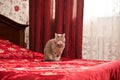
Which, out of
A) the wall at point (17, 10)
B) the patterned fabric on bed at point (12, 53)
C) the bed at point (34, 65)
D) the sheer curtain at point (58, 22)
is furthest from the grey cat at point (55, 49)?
the wall at point (17, 10)

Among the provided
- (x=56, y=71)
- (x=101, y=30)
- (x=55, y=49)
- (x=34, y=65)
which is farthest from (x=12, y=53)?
(x=56, y=71)

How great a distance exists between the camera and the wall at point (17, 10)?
350 centimetres

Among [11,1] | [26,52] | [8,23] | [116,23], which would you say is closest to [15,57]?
[26,52]

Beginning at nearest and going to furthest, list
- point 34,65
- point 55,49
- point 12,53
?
point 34,65
point 55,49
point 12,53

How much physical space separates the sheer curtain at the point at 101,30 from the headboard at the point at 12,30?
975 millimetres

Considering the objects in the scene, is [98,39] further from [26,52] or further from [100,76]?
[100,76]

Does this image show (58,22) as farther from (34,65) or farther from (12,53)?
(34,65)

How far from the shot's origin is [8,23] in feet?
10.8

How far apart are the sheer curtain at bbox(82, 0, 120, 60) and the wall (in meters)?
1.02

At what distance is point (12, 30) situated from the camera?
3328mm

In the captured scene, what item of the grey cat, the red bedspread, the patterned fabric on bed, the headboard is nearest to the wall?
the headboard

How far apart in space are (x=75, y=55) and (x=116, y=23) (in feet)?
2.53

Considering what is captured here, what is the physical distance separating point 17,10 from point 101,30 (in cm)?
142

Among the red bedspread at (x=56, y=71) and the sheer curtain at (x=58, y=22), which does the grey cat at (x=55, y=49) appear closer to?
the red bedspread at (x=56, y=71)
